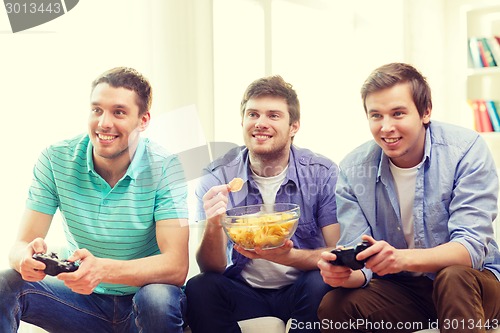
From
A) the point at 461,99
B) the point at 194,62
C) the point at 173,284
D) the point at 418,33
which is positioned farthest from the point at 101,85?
the point at 461,99

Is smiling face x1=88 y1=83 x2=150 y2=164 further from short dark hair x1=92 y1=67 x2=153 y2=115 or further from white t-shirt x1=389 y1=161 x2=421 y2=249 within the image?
white t-shirt x1=389 y1=161 x2=421 y2=249

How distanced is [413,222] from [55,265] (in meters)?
0.75

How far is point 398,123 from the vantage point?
1.31m

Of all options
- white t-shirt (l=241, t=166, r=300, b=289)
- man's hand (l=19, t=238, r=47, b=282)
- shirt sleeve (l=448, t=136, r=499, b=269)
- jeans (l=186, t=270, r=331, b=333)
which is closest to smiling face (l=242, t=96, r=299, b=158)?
white t-shirt (l=241, t=166, r=300, b=289)

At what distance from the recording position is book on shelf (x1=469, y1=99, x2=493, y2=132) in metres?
2.24

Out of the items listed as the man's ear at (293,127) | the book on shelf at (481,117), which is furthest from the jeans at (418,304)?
the book on shelf at (481,117)

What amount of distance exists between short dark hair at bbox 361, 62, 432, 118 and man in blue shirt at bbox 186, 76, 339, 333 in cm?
24

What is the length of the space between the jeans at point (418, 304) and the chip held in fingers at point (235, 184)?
30 centimetres

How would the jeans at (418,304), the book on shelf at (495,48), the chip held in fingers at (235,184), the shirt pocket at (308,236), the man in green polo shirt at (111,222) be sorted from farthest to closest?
the book on shelf at (495,48), the shirt pocket at (308,236), the chip held in fingers at (235,184), the man in green polo shirt at (111,222), the jeans at (418,304)

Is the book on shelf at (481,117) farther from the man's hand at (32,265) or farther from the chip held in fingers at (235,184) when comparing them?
the man's hand at (32,265)

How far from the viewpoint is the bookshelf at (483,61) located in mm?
2207

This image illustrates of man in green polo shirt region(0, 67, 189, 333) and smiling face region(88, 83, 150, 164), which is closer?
man in green polo shirt region(0, 67, 189, 333)

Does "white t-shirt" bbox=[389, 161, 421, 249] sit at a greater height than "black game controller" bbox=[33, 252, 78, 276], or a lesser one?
greater

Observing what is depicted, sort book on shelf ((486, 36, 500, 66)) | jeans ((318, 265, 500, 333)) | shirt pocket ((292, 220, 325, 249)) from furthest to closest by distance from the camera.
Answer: book on shelf ((486, 36, 500, 66)) → shirt pocket ((292, 220, 325, 249)) → jeans ((318, 265, 500, 333))
